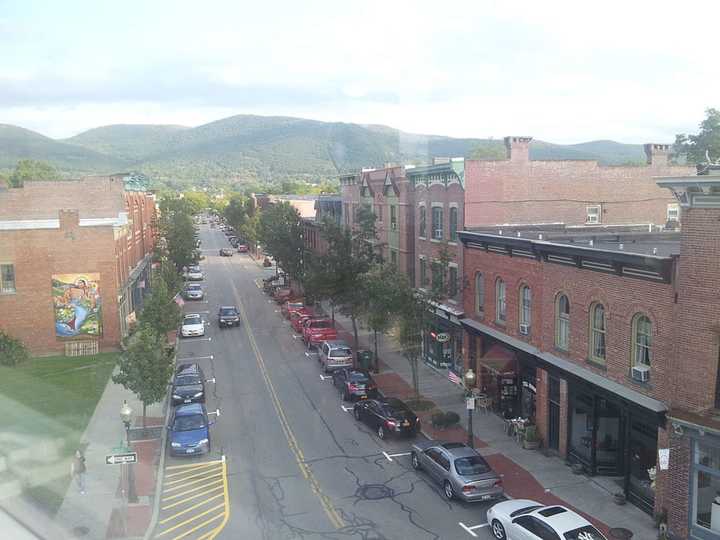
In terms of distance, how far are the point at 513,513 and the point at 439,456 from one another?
3515 millimetres

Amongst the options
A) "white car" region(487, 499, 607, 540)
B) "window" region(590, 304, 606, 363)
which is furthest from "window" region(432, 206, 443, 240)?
"white car" region(487, 499, 607, 540)

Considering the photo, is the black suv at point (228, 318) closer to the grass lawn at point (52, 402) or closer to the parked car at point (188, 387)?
the grass lawn at point (52, 402)

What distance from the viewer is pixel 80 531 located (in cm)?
1421

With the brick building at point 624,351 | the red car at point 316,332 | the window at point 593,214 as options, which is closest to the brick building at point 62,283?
the red car at point 316,332

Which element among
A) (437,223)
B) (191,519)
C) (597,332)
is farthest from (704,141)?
(191,519)

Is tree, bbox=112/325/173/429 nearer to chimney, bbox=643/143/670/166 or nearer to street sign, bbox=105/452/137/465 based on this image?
street sign, bbox=105/452/137/465

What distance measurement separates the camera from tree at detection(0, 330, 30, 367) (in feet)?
95.1

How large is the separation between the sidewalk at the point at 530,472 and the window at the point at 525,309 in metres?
3.49

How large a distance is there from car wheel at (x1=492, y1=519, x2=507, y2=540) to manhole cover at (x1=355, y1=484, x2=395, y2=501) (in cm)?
320

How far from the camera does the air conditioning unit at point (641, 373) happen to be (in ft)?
53.9

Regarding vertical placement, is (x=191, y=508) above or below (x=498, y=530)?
below

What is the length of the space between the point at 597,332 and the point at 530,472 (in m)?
4.34

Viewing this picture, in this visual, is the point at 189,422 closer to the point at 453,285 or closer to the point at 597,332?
the point at 453,285

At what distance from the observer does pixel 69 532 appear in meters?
13.9
